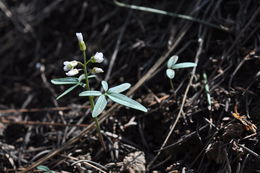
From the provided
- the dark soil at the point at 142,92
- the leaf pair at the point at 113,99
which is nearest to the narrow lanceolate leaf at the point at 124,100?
the leaf pair at the point at 113,99

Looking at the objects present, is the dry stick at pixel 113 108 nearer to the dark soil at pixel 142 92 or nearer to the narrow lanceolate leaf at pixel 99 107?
the dark soil at pixel 142 92

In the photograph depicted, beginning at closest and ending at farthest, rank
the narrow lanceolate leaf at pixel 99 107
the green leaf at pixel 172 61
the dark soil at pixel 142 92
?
the narrow lanceolate leaf at pixel 99 107 < the dark soil at pixel 142 92 < the green leaf at pixel 172 61

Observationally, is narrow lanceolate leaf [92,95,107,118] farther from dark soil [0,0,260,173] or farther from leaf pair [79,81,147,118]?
dark soil [0,0,260,173]

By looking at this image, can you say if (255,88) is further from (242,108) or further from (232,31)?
(232,31)

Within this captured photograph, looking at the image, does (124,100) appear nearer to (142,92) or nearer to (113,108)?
(113,108)

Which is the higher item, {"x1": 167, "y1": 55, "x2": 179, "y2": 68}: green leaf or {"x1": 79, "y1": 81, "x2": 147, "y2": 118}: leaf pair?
{"x1": 167, "y1": 55, "x2": 179, "y2": 68}: green leaf

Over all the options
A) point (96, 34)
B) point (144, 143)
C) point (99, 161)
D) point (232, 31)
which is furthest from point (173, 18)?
point (99, 161)

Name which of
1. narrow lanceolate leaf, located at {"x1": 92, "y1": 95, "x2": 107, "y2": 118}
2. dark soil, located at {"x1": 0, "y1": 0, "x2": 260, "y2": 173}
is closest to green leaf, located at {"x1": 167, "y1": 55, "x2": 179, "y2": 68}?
dark soil, located at {"x1": 0, "y1": 0, "x2": 260, "y2": 173}

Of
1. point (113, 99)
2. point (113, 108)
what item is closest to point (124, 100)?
point (113, 99)
